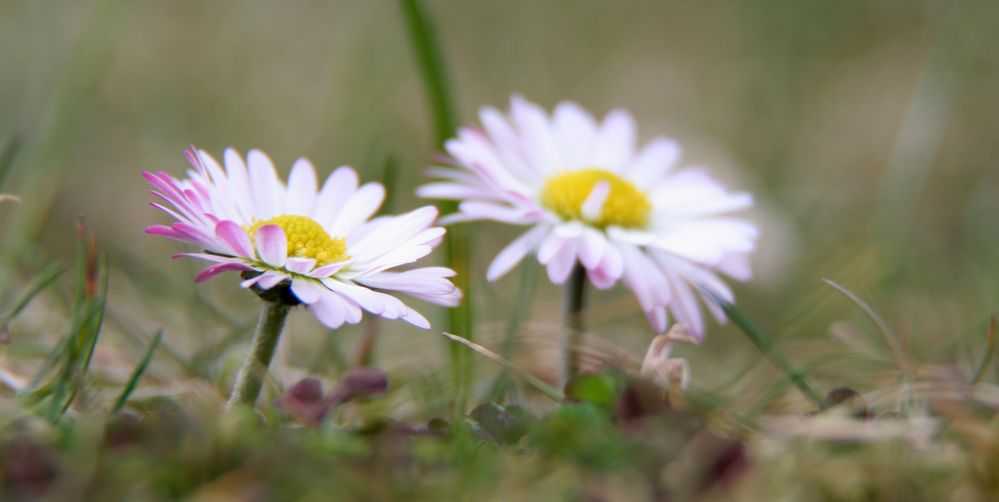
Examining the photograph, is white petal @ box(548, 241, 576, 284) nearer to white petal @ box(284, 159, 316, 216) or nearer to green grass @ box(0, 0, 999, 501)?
green grass @ box(0, 0, 999, 501)

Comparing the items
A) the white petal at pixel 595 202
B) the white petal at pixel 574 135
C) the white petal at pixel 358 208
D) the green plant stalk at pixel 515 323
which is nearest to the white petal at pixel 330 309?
the white petal at pixel 358 208

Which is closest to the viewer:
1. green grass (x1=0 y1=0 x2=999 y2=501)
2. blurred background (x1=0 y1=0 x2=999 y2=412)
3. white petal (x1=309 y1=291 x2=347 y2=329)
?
green grass (x1=0 y1=0 x2=999 y2=501)

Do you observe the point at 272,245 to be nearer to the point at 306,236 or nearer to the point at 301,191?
the point at 306,236

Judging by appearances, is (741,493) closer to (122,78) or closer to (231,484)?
(231,484)

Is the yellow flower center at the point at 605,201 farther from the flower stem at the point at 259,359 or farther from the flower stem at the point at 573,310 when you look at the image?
the flower stem at the point at 259,359

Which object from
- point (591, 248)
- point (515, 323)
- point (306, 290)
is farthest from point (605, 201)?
point (306, 290)

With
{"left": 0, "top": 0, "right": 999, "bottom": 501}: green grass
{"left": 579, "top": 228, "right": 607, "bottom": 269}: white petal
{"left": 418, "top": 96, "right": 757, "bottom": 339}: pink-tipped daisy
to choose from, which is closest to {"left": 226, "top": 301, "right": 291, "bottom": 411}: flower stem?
{"left": 0, "top": 0, "right": 999, "bottom": 501}: green grass

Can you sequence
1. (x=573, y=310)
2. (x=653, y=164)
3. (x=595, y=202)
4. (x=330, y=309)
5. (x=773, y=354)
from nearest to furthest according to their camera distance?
(x=330, y=309) → (x=773, y=354) → (x=595, y=202) → (x=573, y=310) → (x=653, y=164)
